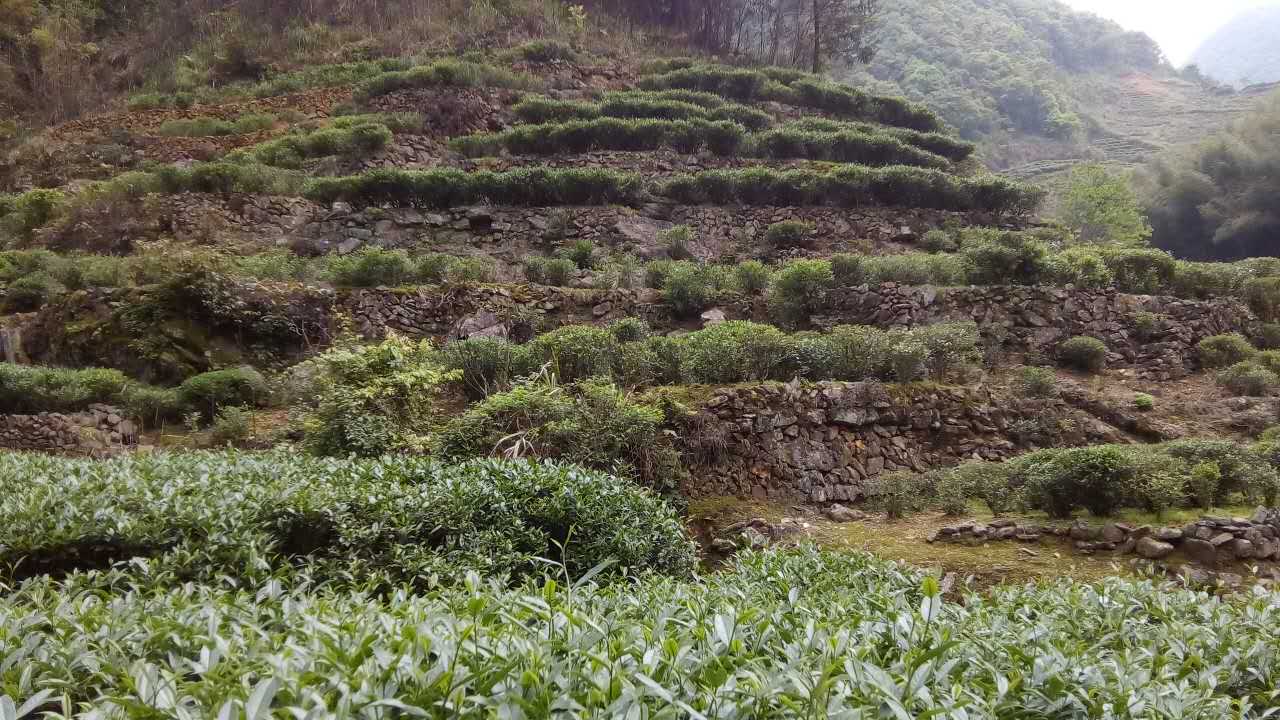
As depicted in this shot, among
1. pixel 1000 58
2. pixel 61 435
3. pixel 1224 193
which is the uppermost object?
pixel 1000 58

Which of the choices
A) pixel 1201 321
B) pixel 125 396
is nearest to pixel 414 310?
pixel 125 396

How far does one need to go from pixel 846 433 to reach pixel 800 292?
4.03 metres

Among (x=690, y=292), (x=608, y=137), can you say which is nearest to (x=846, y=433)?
(x=690, y=292)

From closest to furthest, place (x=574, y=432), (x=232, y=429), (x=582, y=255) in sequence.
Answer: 1. (x=574, y=432)
2. (x=232, y=429)
3. (x=582, y=255)

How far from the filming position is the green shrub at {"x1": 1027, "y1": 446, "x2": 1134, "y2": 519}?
529 cm

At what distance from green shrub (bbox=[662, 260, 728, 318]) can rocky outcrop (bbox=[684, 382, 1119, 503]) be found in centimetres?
394

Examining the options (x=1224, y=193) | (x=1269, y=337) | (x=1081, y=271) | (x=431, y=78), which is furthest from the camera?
(x=1224, y=193)

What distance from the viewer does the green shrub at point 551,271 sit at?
12.0 metres

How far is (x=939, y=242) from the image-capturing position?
14.6 metres

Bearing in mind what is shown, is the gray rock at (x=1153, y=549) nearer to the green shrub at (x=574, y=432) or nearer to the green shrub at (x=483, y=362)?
the green shrub at (x=574, y=432)

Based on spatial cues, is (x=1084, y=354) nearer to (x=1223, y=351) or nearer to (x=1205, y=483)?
(x=1223, y=351)

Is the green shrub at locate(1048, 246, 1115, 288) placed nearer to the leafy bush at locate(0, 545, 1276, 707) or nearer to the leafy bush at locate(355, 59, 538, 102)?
the leafy bush at locate(0, 545, 1276, 707)

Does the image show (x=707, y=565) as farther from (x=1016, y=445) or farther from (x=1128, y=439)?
(x=1128, y=439)

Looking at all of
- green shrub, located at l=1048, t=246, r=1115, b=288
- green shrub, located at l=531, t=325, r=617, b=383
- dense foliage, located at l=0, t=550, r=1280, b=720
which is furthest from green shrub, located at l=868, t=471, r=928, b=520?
green shrub, located at l=1048, t=246, r=1115, b=288
